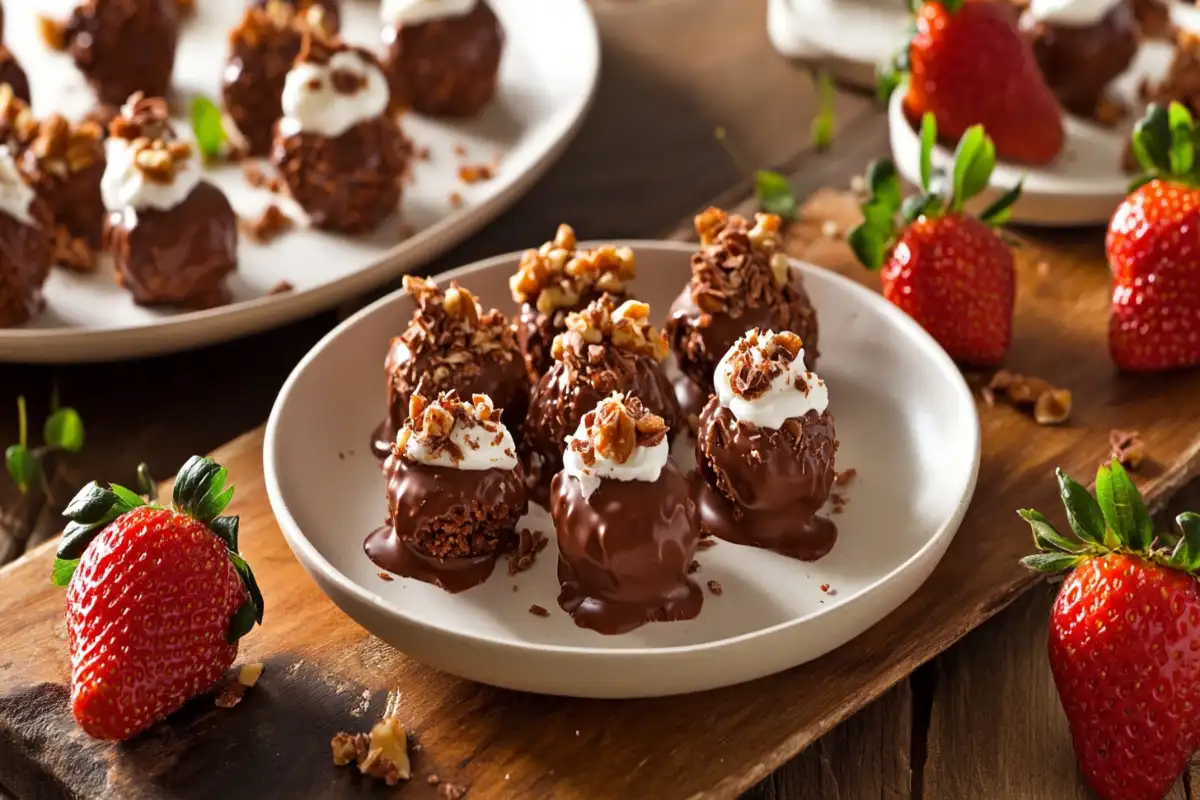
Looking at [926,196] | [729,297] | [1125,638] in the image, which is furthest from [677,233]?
[1125,638]

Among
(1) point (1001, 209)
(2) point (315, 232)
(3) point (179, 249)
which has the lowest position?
(2) point (315, 232)

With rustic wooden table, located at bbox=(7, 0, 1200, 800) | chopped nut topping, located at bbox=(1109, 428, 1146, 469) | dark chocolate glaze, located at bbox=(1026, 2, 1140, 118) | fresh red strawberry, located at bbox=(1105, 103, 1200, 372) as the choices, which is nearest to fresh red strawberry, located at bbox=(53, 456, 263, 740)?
rustic wooden table, located at bbox=(7, 0, 1200, 800)

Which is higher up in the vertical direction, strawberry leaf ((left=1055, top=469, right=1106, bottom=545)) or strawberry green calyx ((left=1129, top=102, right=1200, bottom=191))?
strawberry green calyx ((left=1129, top=102, right=1200, bottom=191))

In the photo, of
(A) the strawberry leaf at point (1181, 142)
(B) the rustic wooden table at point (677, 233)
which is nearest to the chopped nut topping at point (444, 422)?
(B) the rustic wooden table at point (677, 233)

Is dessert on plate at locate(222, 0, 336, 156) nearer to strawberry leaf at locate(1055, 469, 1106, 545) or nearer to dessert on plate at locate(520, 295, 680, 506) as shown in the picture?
dessert on plate at locate(520, 295, 680, 506)

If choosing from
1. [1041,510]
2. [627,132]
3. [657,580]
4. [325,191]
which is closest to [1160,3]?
[627,132]

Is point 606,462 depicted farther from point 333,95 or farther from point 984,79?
point 984,79

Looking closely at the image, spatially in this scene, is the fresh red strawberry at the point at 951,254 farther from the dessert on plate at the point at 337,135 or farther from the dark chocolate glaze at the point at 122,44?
the dark chocolate glaze at the point at 122,44
